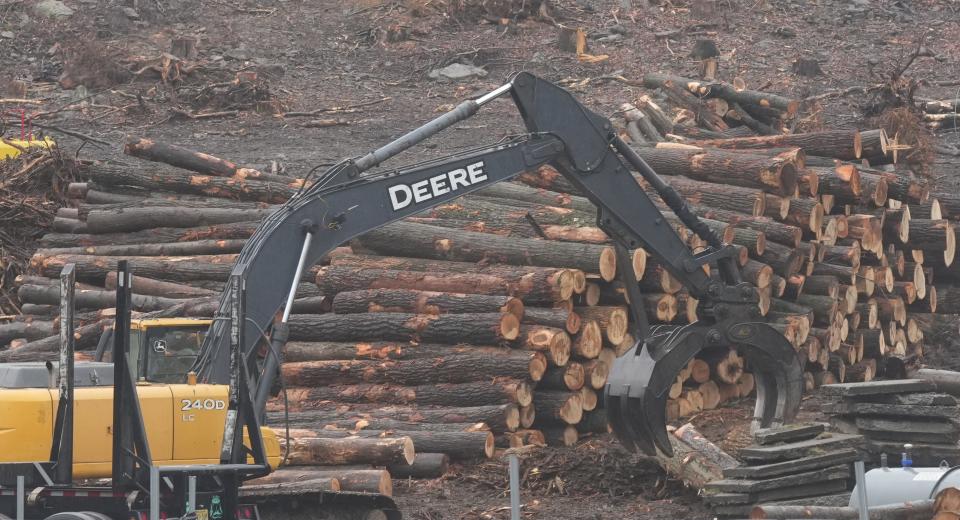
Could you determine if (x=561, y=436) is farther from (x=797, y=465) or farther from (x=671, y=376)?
(x=797, y=465)

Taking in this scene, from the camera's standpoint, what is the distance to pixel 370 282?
15.9 m

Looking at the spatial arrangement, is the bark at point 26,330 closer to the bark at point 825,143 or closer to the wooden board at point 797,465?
the bark at point 825,143

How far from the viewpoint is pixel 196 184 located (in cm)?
2039

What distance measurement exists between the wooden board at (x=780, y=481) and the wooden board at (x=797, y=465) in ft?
0.13

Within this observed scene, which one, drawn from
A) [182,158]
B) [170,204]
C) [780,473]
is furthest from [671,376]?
[182,158]

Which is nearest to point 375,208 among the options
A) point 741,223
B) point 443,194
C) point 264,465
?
point 443,194

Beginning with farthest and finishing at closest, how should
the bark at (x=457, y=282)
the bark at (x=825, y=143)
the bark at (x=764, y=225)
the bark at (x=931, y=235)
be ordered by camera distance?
the bark at (x=931, y=235)
the bark at (x=825, y=143)
the bark at (x=764, y=225)
the bark at (x=457, y=282)

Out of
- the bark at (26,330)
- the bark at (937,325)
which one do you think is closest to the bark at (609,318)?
the bark at (937,325)

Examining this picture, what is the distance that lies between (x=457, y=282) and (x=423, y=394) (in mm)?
1460

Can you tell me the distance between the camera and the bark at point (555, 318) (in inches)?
586

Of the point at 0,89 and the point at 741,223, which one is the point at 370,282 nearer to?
the point at 741,223

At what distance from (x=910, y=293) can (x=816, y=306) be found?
246 cm

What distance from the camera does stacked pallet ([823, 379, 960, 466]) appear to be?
41.0ft

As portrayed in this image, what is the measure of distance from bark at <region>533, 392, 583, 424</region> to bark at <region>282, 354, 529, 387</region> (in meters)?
0.55
